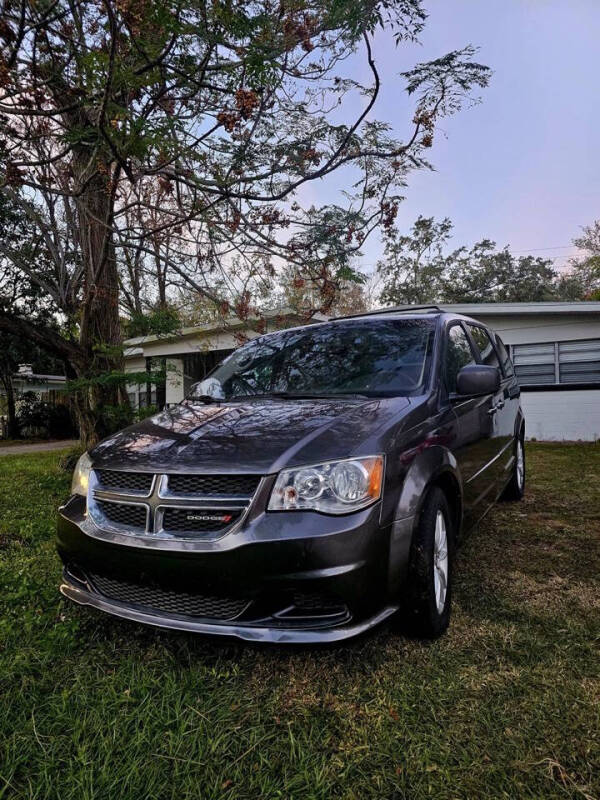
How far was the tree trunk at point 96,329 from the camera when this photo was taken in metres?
5.88

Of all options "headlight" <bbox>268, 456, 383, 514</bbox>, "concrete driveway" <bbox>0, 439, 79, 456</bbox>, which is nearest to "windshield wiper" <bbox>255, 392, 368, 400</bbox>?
"headlight" <bbox>268, 456, 383, 514</bbox>

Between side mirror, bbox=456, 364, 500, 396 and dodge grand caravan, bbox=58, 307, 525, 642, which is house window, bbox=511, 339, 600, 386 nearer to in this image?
side mirror, bbox=456, 364, 500, 396

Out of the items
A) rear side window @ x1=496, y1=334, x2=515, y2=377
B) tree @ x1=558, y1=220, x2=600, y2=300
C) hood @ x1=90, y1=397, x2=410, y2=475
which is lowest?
hood @ x1=90, y1=397, x2=410, y2=475

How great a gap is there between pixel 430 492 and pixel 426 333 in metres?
1.12

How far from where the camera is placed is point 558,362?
1073 cm

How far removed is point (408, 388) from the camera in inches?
104

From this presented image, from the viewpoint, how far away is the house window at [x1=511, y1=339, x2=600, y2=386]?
10.4 metres

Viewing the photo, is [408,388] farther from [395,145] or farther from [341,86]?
[341,86]

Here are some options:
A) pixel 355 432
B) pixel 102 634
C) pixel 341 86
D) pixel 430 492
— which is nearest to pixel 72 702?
pixel 102 634

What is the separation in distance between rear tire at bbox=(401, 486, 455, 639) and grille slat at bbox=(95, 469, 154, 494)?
115cm

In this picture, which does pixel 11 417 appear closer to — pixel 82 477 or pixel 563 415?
pixel 563 415

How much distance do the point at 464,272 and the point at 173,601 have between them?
1242 inches

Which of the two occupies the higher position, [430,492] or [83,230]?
[83,230]

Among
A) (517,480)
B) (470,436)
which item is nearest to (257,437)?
(470,436)
